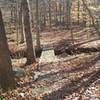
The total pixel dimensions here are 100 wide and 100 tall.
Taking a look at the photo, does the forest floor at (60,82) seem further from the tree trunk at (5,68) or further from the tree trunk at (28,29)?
the tree trunk at (28,29)

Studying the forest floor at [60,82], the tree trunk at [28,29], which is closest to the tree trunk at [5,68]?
the forest floor at [60,82]

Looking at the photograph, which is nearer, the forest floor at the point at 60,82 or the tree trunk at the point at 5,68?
the forest floor at the point at 60,82

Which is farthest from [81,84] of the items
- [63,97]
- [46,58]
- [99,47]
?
[99,47]

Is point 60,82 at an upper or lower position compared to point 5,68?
lower

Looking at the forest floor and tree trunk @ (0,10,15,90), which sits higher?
tree trunk @ (0,10,15,90)

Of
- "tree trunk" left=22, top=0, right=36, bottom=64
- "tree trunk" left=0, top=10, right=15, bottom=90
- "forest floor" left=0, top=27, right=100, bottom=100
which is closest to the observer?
"forest floor" left=0, top=27, right=100, bottom=100

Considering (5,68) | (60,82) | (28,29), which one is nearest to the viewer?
(5,68)


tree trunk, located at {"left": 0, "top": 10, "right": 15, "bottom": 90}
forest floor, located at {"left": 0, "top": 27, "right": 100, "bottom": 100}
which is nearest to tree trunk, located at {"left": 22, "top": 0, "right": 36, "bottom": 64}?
forest floor, located at {"left": 0, "top": 27, "right": 100, "bottom": 100}

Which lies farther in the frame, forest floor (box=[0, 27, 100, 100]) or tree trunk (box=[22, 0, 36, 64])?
tree trunk (box=[22, 0, 36, 64])

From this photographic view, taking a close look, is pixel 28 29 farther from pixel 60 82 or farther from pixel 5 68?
pixel 5 68

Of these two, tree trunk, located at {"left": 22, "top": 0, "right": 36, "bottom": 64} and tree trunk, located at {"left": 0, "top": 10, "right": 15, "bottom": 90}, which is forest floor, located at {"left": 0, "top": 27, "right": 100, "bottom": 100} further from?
tree trunk, located at {"left": 22, "top": 0, "right": 36, "bottom": 64}

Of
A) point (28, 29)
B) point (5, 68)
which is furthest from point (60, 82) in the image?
point (28, 29)

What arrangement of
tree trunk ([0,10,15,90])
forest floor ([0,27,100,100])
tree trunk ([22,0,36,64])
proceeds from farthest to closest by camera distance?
tree trunk ([22,0,36,64]) → tree trunk ([0,10,15,90]) → forest floor ([0,27,100,100])

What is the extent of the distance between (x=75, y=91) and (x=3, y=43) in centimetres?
305
